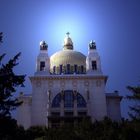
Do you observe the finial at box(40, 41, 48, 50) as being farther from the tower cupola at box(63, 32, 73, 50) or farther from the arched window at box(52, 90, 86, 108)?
the arched window at box(52, 90, 86, 108)

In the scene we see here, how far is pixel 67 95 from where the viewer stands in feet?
151

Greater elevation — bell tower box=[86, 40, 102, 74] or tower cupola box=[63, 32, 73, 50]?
tower cupola box=[63, 32, 73, 50]

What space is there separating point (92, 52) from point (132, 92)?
91.6ft

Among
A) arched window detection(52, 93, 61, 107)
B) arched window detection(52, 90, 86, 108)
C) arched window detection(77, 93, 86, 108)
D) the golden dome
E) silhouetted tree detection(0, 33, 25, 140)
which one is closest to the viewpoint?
silhouetted tree detection(0, 33, 25, 140)

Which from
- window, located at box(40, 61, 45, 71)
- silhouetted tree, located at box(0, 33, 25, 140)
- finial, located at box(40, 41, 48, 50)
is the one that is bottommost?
silhouetted tree, located at box(0, 33, 25, 140)

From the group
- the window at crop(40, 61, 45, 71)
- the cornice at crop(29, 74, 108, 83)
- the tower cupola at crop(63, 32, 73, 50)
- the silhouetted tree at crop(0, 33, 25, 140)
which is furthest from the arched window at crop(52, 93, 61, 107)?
the silhouetted tree at crop(0, 33, 25, 140)

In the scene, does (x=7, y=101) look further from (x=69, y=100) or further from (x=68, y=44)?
(x=68, y=44)

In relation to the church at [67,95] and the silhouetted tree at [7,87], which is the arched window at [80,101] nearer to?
the church at [67,95]

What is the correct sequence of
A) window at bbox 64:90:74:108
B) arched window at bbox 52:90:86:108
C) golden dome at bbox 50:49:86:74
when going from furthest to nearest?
golden dome at bbox 50:49:86:74
arched window at bbox 52:90:86:108
window at bbox 64:90:74:108

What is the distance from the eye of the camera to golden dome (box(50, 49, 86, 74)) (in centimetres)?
5034

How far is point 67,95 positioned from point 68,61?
706 cm

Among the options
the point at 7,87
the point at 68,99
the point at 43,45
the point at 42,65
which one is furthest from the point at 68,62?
the point at 7,87

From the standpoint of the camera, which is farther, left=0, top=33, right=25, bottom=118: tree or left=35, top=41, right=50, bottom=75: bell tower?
left=35, top=41, right=50, bottom=75: bell tower

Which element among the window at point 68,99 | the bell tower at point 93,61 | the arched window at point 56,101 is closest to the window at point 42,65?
the arched window at point 56,101
